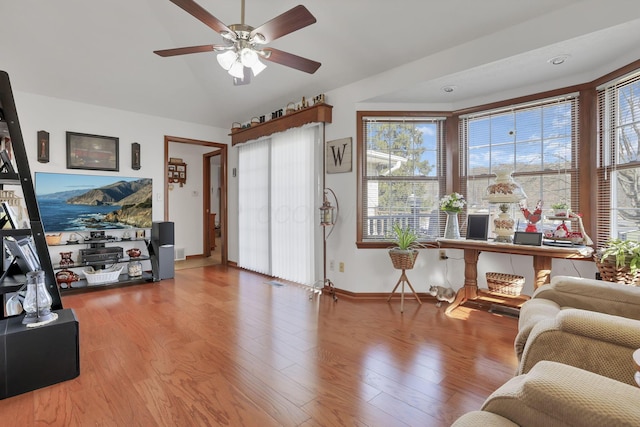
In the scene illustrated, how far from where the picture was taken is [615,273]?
2.33 meters

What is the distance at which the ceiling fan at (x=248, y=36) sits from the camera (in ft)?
6.23

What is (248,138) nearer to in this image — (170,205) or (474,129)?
(170,205)

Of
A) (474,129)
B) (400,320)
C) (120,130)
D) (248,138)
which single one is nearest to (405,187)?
(474,129)

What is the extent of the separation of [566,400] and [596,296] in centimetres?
132

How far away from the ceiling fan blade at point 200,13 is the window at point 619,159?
319cm

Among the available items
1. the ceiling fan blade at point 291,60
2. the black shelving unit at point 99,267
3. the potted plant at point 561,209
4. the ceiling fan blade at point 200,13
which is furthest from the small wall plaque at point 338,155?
the black shelving unit at point 99,267

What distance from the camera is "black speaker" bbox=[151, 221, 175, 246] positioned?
4605 millimetres

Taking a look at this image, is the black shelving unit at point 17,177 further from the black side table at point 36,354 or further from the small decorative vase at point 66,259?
the small decorative vase at point 66,259

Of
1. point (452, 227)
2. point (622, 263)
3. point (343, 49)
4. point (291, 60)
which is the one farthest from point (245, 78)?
point (622, 263)

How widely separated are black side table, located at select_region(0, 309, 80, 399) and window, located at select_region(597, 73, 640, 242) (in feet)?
13.9

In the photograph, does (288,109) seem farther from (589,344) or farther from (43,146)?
(589,344)

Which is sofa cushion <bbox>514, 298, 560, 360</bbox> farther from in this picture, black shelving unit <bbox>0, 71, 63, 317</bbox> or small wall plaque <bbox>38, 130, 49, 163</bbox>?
small wall plaque <bbox>38, 130, 49, 163</bbox>

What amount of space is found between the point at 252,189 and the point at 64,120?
2616 mm

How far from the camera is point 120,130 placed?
4609 millimetres
